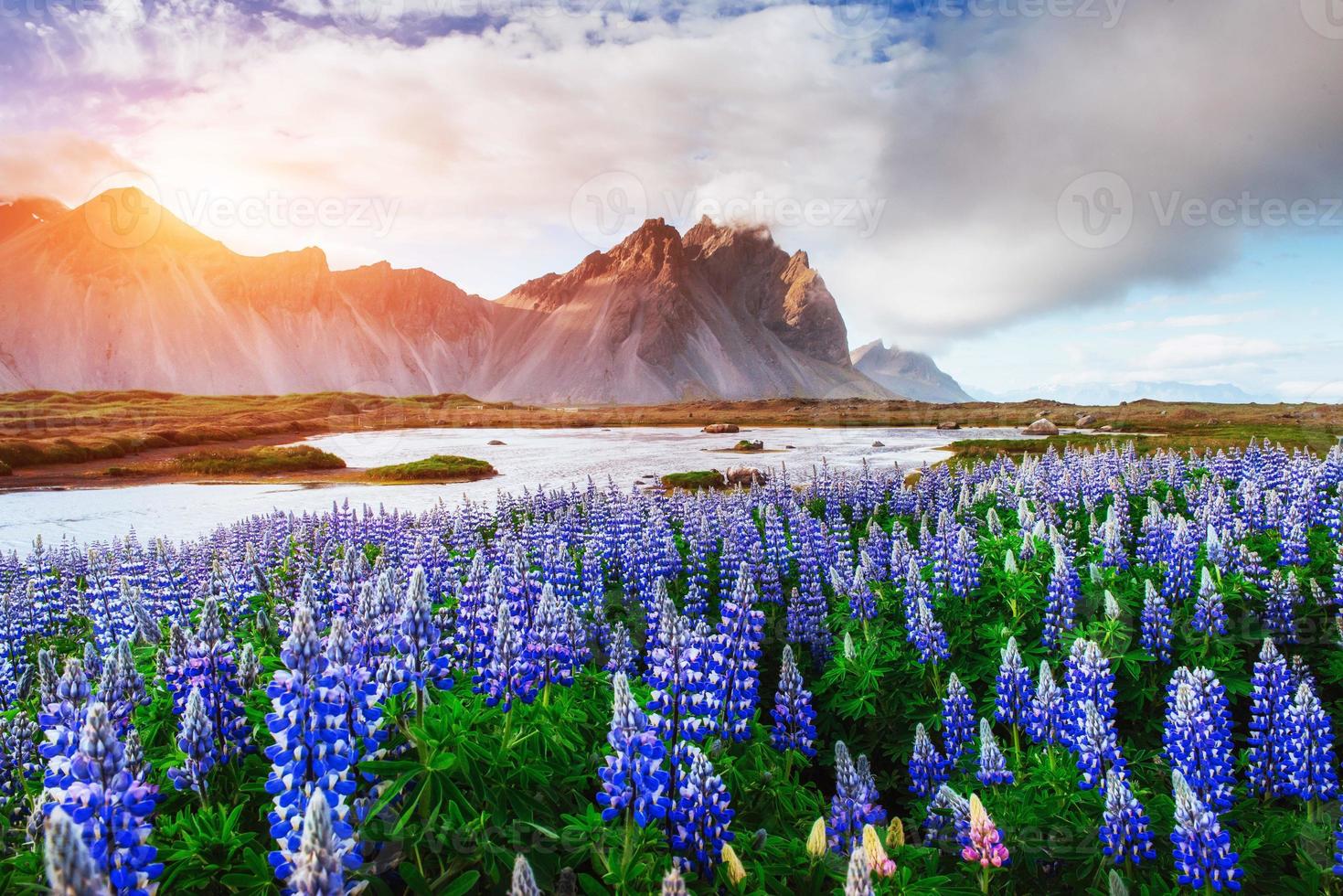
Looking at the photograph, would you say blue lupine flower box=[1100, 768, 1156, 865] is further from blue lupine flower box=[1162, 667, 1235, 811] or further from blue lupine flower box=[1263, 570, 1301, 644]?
blue lupine flower box=[1263, 570, 1301, 644]

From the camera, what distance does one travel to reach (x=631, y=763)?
2873 millimetres

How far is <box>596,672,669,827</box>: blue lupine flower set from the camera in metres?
2.86

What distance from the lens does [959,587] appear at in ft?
24.4

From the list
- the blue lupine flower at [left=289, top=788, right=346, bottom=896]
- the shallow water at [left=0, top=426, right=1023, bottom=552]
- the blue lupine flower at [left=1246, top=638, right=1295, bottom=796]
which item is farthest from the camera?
the shallow water at [left=0, top=426, right=1023, bottom=552]

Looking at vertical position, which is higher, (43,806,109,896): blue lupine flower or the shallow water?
(43,806,109,896): blue lupine flower

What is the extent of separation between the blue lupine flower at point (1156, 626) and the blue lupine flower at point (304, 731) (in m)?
6.49

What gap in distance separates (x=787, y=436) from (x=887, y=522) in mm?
47438

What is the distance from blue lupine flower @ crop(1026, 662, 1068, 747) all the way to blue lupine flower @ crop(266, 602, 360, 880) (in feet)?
14.9

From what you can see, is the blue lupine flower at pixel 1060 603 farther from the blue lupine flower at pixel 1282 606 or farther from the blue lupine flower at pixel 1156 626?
the blue lupine flower at pixel 1282 606

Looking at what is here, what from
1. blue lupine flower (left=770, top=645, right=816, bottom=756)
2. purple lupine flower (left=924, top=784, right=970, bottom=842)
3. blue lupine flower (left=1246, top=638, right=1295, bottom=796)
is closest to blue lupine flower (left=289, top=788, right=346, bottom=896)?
purple lupine flower (left=924, top=784, right=970, bottom=842)

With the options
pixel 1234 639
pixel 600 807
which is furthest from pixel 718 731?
pixel 1234 639

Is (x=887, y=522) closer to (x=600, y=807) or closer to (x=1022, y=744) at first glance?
(x=1022, y=744)

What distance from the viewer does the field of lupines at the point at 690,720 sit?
2.67 metres

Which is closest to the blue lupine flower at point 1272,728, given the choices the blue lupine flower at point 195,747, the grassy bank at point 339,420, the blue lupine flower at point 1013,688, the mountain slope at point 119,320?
the blue lupine flower at point 1013,688
